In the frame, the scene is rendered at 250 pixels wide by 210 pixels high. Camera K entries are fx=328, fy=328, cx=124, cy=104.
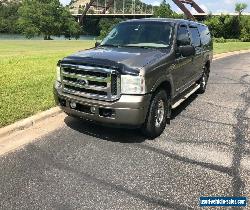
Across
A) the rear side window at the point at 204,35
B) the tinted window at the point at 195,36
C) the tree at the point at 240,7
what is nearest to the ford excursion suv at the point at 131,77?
the tinted window at the point at 195,36

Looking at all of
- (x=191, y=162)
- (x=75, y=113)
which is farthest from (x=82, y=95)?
(x=191, y=162)

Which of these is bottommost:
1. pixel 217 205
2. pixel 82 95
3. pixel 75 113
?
pixel 217 205

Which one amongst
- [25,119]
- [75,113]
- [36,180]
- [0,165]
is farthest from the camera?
[25,119]

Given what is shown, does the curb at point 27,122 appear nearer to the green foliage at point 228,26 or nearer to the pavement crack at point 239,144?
the pavement crack at point 239,144

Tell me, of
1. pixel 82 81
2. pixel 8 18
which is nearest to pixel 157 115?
pixel 82 81

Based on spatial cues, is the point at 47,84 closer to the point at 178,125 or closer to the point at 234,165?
the point at 178,125

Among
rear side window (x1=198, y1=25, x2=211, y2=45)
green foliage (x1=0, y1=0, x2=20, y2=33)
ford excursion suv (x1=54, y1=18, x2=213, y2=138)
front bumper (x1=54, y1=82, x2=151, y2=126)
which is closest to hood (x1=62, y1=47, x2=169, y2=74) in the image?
ford excursion suv (x1=54, y1=18, x2=213, y2=138)

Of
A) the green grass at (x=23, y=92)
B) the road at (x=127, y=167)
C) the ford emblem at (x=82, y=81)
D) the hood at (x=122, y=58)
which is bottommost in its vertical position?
the road at (x=127, y=167)

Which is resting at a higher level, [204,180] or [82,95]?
[82,95]

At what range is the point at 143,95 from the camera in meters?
5.16

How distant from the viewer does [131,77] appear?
507 centimetres

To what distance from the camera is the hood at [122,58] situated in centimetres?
513

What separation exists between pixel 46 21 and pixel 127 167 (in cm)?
9122

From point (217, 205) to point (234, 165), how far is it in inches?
45.8
